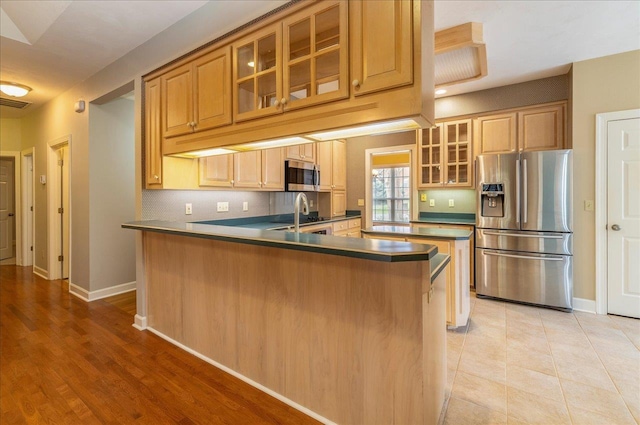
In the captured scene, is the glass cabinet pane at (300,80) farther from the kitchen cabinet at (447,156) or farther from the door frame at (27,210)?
the door frame at (27,210)

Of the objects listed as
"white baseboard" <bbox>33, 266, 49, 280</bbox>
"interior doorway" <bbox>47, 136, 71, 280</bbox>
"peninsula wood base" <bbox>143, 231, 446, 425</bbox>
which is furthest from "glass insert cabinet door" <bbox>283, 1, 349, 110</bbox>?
"white baseboard" <bbox>33, 266, 49, 280</bbox>

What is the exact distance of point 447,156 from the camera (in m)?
4.49

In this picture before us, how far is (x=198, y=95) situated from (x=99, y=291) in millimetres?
2983

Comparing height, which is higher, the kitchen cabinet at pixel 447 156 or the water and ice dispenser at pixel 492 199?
the kitchen cabinet at pixel 447 156

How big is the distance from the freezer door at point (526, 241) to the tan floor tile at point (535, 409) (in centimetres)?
208

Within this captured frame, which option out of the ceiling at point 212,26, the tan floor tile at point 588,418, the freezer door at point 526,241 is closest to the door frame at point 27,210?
the ceiling at point 212,26

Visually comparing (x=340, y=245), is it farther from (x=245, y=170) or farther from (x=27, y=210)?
(x=27, y=210)

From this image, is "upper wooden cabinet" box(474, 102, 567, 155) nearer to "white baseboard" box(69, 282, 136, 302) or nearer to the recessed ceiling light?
"white baseboard" box(69, 282, 136, 302)

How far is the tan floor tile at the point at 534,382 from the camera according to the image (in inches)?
77.2

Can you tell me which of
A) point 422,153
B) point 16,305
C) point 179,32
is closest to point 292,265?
point 179,32

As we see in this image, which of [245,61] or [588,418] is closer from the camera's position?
[588,418]

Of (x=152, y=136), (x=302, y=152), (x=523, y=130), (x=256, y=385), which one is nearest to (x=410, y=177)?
(x=523, y=130)

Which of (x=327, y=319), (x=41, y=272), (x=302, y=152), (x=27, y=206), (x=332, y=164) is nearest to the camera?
(x=327, y=319)

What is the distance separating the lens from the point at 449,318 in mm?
2812
